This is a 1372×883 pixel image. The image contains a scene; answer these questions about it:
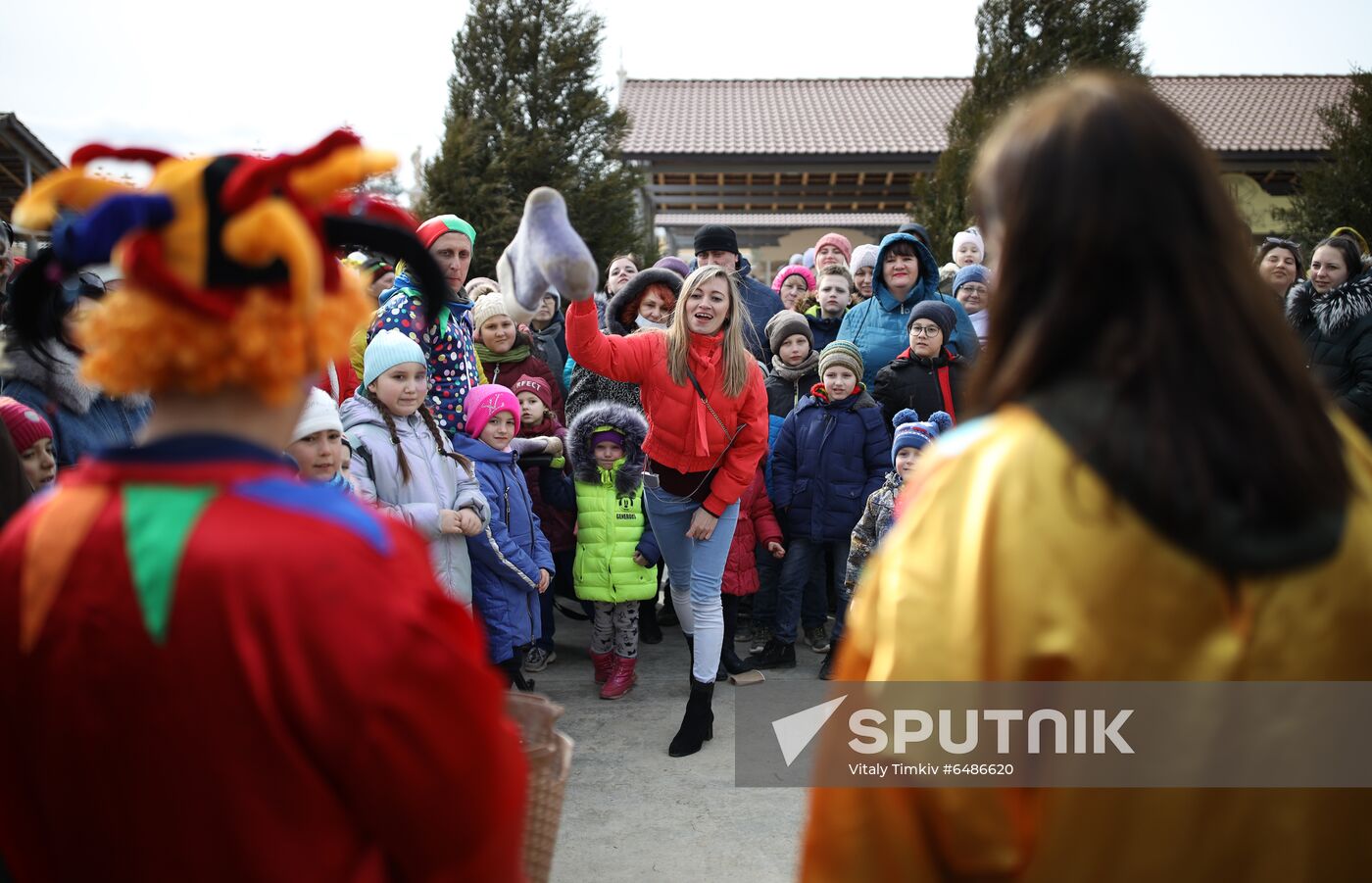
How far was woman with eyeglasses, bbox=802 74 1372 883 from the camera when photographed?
3.85ft

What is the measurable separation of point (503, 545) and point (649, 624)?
5.63 feet

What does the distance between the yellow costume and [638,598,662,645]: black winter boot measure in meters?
4.92

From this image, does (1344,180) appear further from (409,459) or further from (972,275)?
(409,459)

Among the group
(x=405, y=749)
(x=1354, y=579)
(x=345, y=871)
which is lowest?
(x=345, y=871)

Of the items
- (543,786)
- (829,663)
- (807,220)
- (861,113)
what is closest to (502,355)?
(829,663)

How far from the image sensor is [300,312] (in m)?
1.27

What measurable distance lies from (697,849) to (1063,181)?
3014 mm

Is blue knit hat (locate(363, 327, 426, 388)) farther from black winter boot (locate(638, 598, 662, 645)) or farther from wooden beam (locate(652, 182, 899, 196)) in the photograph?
wooden beam (locate(652, 182, 899, 196))

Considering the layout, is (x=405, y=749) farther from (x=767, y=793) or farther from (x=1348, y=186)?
(x=1348, y=186)

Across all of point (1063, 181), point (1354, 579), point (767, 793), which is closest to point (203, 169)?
point (1063, 181)

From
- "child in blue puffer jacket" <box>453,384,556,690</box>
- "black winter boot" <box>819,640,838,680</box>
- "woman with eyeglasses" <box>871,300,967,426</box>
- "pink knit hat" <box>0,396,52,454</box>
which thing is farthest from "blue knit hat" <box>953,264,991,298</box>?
"pink knit hat" <box>0,396,52,454</box>

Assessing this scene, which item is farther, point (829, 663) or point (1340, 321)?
point (1340, 321)

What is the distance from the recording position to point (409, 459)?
4.24 metres

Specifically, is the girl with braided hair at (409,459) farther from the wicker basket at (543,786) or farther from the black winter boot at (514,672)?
the wicker basket at (543,786)
